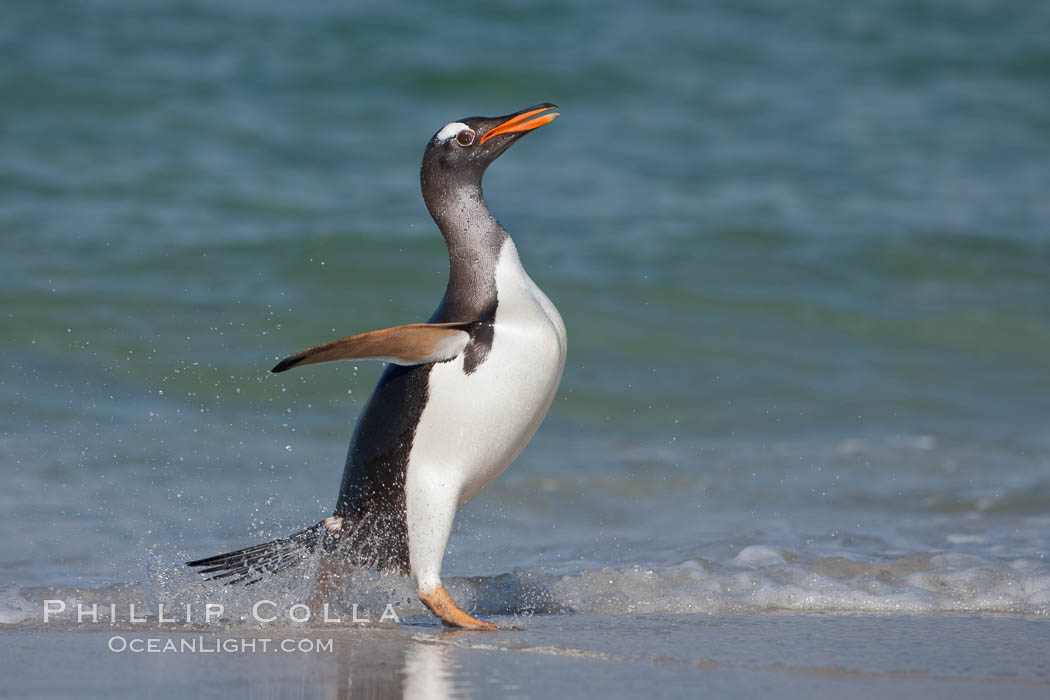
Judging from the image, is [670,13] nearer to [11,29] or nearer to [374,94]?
[374,94]

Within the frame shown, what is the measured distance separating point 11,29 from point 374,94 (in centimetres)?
326

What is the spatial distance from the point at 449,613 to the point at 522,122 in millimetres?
1389

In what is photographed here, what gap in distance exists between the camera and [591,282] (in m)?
8.56

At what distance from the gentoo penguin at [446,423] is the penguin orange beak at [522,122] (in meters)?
0.23

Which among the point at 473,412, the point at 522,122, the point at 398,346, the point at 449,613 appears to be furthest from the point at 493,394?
the point at 522,122

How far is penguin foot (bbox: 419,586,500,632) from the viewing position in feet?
10.9

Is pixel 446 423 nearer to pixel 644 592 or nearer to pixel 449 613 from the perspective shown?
pixel 449 613

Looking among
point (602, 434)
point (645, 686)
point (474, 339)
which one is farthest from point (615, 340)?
point (645, 686)

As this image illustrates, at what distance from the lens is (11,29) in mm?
11602

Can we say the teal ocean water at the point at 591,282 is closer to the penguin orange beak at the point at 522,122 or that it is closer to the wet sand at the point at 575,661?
the wet sand at the point at 575,661

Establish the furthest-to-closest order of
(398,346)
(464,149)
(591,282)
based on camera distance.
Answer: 1. (591,282)
2. (464,149)
3. (398,346)

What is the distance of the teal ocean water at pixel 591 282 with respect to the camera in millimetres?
4488

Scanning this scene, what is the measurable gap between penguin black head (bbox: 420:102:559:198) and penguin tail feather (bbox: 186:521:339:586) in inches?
40.0

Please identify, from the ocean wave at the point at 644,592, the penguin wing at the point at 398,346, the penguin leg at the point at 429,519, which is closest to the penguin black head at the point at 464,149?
the penguin wing at the point at 398,346
